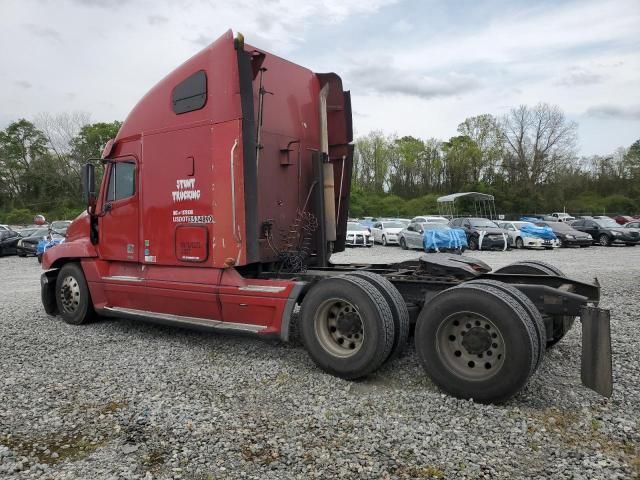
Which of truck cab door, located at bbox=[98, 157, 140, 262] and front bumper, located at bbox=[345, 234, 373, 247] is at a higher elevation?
truck cab door, located at bbox=[98, 157, 140, 262]

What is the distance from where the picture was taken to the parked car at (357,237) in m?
27.2

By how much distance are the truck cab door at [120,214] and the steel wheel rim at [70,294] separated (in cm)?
76

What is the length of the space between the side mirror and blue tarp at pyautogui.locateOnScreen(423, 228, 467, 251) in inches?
690

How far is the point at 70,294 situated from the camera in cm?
772

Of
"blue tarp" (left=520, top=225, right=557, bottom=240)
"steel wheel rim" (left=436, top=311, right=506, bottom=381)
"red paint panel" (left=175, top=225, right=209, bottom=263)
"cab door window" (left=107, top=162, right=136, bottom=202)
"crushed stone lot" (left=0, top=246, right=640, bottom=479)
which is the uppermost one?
"cab door window" (left=107, top=162, right=136, bottom=202)

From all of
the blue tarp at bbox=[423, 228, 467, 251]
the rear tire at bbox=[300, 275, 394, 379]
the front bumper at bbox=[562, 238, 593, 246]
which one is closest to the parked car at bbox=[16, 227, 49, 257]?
the blue tarp at bbox=[423, 228, 467, 251]

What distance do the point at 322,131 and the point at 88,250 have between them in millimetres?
3764

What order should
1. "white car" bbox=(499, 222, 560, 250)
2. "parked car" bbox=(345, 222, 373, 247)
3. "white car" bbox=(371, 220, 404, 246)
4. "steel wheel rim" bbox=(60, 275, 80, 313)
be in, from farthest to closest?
"white car" bbox=(371, 220, 404, 246) < "parked car" bbox=(345, 222, 373, 247) < "white car" bbox=(499, 222, 560, 250) < "steel wheel rim" bbox=(60, 275, 80, 313)

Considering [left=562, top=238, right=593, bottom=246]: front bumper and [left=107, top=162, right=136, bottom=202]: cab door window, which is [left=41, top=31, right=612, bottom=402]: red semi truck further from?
[left=562, top=238, right=593, bottom=246]: front bumper

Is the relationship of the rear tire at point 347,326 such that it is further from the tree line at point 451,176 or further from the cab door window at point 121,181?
the tree line at point 451,176

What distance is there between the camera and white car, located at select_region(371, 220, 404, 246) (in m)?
28.2

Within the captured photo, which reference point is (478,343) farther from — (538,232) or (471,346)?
(538,232)

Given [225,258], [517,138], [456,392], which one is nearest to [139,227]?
[225,258]

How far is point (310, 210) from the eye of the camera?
22.3ft
